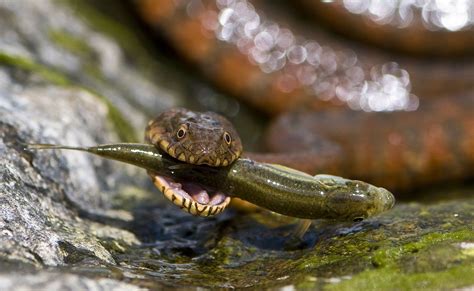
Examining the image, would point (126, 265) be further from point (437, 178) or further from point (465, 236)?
point (437, 178)

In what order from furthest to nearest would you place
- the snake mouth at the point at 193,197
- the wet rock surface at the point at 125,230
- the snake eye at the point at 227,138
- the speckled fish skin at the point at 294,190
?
the snake eye at the point at 227,138 < the snake mouth at the point at 193,197 < the speckled fish skin at the point at 294,190 < the wet rock surface at the point at 125,230

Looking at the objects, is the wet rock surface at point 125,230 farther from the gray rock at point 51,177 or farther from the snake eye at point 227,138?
the snake eye at point 227,138

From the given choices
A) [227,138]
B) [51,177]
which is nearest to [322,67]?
[227,138]

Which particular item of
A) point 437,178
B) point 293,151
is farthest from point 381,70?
point 293,151

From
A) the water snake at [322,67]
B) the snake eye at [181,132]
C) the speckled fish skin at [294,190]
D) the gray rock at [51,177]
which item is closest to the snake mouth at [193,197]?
the speckled fish skin at [294,190]

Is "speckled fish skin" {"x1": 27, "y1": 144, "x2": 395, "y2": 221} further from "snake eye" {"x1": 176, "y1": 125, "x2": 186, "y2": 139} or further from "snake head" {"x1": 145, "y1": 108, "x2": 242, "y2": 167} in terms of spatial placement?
"snake eye" {"x1": 176, "y1": 125, "x2": 186, "y2": 139}

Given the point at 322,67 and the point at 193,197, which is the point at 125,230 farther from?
the point at 322,67
